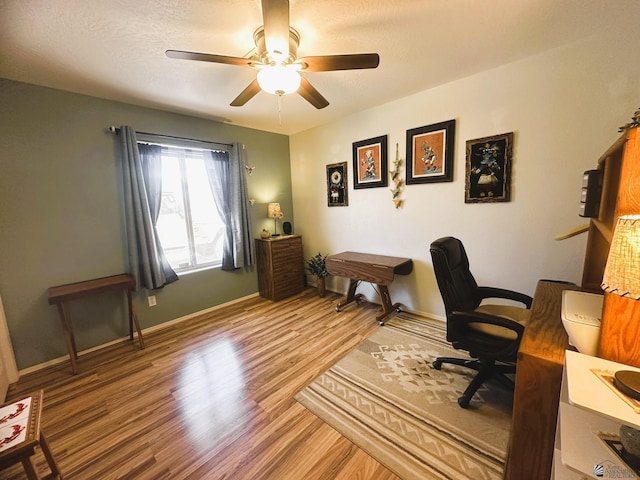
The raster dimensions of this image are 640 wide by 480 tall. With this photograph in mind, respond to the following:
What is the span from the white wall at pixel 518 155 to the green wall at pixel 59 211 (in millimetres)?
2663

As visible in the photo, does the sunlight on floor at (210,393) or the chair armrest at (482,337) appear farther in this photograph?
the sunlight on floor at (210,393)

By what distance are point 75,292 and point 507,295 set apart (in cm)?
348

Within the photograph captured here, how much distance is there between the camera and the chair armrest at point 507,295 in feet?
5.85

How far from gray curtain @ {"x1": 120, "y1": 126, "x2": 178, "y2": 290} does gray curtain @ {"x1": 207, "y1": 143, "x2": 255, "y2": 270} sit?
67cm

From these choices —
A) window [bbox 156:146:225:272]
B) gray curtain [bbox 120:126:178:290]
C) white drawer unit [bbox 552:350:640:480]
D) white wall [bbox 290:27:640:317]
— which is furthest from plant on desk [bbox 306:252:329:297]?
white drawer unit [bbox 552:350:640:480]

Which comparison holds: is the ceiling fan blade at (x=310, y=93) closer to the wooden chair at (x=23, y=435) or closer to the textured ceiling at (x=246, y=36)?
the textured ceiling at (x=246, y=36)

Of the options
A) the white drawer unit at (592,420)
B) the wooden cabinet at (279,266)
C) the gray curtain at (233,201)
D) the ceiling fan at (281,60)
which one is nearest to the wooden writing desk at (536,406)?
the white drawer unit at (592,420)

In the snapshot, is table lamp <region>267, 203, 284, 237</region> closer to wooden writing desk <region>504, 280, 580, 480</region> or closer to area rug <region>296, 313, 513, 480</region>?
area rug <region>296, 313, 513, 480</region>

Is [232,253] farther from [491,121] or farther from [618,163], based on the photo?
[618,163]

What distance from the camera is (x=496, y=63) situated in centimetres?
207

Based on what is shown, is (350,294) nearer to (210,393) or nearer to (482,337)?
(482,337)

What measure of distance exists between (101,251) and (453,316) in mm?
3181

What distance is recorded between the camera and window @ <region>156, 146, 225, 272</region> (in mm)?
2912

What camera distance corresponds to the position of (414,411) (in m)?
1.60
